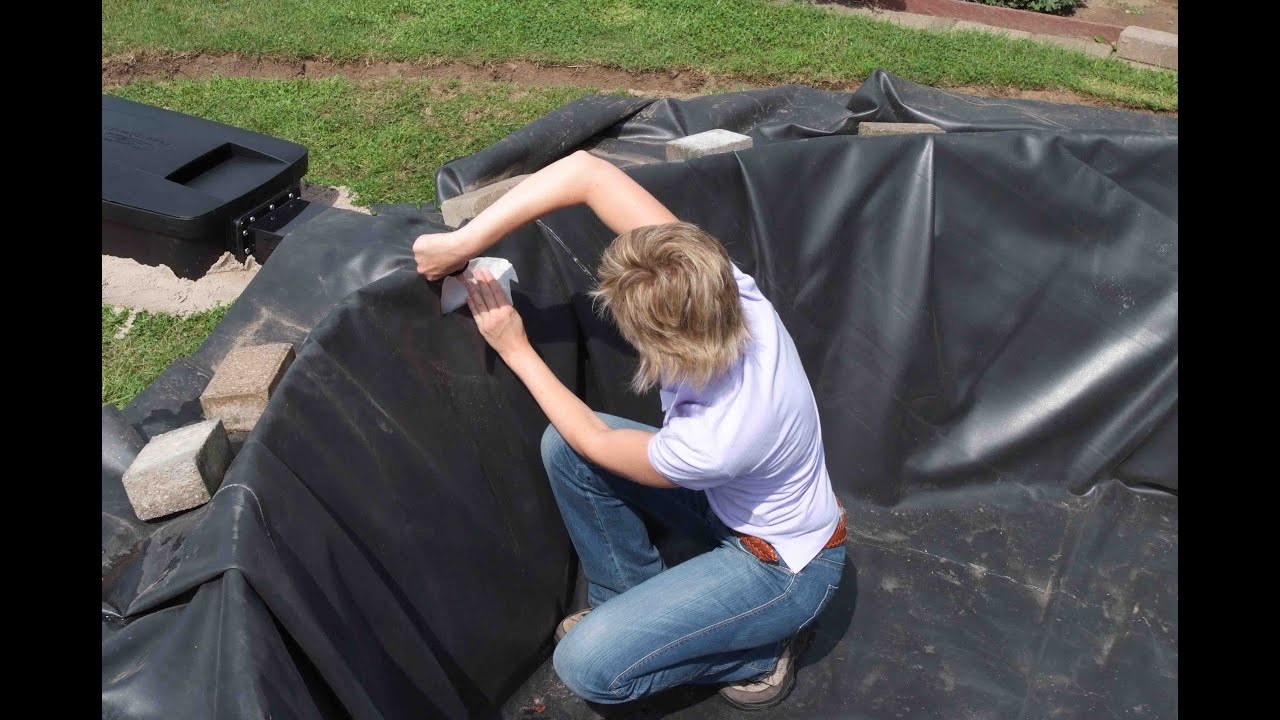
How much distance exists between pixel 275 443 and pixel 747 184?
67.6 inches

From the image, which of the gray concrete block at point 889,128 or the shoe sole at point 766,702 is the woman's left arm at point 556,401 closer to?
the shoe sole at point 766,702

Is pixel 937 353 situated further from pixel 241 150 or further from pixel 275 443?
pixel 241 150

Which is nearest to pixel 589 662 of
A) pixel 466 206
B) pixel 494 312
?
pixel 494 312

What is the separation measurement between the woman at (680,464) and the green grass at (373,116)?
8.12ft

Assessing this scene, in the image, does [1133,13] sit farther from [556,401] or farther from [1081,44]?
[556,401]

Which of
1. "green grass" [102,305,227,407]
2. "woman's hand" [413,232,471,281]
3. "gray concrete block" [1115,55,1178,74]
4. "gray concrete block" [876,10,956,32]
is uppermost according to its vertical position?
"woman's hand" [413,232,471,281]

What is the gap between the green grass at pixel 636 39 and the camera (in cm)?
628

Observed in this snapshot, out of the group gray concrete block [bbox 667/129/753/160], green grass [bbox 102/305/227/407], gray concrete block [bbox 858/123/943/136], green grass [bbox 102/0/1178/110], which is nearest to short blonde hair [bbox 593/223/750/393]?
gray concrete block [bbox 667/129/753/160]

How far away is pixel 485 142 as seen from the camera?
536 centimetres

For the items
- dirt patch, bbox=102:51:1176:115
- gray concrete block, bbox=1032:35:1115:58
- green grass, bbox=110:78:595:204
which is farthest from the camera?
gray concrete block, bbox=1032:35:1115:58

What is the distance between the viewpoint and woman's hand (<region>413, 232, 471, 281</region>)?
2.41 meters

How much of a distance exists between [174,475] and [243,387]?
323 millimetres

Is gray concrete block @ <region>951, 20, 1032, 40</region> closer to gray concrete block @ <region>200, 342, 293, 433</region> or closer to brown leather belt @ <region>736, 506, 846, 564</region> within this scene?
brown leather belt @ <region>736, 506, 846, 564</region>

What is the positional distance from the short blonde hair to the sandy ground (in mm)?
2597
